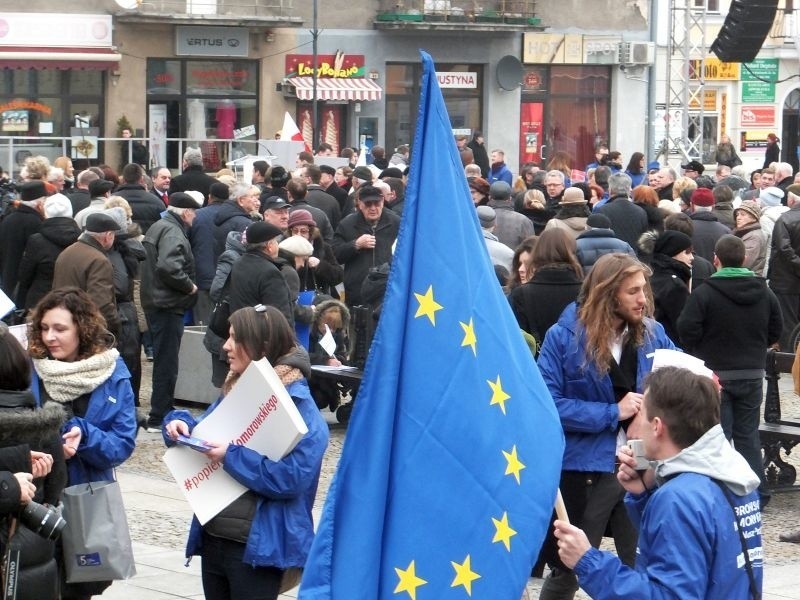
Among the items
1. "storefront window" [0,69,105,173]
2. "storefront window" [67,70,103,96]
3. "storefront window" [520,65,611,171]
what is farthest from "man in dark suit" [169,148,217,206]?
"storefront window" [520,65,611,171]

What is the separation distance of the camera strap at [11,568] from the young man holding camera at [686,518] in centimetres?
179

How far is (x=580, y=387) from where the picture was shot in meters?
5.98

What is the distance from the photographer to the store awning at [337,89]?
1345 inches

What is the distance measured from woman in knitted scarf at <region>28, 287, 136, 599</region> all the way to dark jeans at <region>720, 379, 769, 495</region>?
14.1 feet

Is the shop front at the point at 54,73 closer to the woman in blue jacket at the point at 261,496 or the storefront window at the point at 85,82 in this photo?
the storefront window at the point at 85,82

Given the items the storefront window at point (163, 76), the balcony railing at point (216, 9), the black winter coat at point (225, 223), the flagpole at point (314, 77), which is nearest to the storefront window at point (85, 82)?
the storefront window at point (163, 76)

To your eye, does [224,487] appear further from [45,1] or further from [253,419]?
[45,1]

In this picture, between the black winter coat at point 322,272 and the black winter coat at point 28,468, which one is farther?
the black winter coat at point 322,272

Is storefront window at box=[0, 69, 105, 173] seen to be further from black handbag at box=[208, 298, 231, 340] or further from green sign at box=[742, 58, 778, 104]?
black handbag at box=[208, 298, 231, 340]

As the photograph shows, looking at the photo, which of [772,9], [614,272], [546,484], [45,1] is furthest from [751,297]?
[45,1]

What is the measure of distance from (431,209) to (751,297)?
5.28 meters

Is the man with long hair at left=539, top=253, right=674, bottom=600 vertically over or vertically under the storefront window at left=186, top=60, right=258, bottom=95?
under

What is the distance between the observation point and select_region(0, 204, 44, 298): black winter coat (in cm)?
1178

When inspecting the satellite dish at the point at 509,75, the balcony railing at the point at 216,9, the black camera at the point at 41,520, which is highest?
the balcony railing at the point at 216,9
